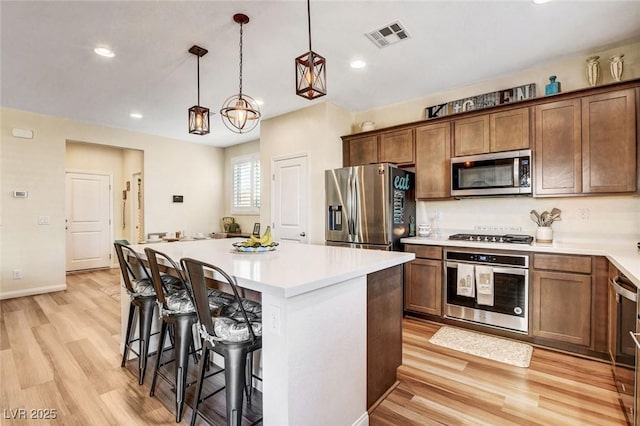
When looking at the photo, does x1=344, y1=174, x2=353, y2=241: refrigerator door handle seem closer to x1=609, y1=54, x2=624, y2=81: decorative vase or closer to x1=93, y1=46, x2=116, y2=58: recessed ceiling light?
x1=609, y1=54, x2=624, y2=81: decorative vase

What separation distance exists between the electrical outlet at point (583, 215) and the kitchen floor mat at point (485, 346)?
137cm

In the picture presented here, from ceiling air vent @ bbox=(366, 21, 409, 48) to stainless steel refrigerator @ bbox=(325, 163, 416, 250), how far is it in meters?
1.30

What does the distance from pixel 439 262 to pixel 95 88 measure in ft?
15.2

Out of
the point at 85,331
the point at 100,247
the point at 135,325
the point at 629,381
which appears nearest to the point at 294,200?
the point at 135,325

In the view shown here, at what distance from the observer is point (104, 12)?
237cm

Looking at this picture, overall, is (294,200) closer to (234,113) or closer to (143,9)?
(234,113)

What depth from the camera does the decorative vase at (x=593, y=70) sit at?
2895 millimetres

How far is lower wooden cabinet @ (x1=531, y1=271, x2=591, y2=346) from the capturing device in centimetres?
260

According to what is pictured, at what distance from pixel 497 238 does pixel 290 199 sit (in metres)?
2.82

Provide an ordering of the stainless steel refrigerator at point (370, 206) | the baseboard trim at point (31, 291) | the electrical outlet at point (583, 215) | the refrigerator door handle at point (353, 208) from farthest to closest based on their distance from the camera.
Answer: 1. the baseboard trim at point (31, 291)
2. the refrigerator door handle at point (353, 208)
3. the stainless steel refrigerator at point (370, 206)
4. the electrical outlet at point (583, 215)

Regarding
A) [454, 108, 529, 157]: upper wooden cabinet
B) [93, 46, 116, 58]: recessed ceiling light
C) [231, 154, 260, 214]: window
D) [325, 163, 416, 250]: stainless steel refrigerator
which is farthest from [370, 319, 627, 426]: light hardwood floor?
[231, 154, 260, 214]: window

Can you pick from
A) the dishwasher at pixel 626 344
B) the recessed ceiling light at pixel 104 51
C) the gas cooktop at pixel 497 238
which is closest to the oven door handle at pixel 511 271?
the gas cooktop at pixel 497 238

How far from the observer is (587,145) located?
280 centimetres

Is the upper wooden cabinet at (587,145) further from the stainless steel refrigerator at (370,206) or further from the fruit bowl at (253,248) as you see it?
the fruit bowl at (253,248)
